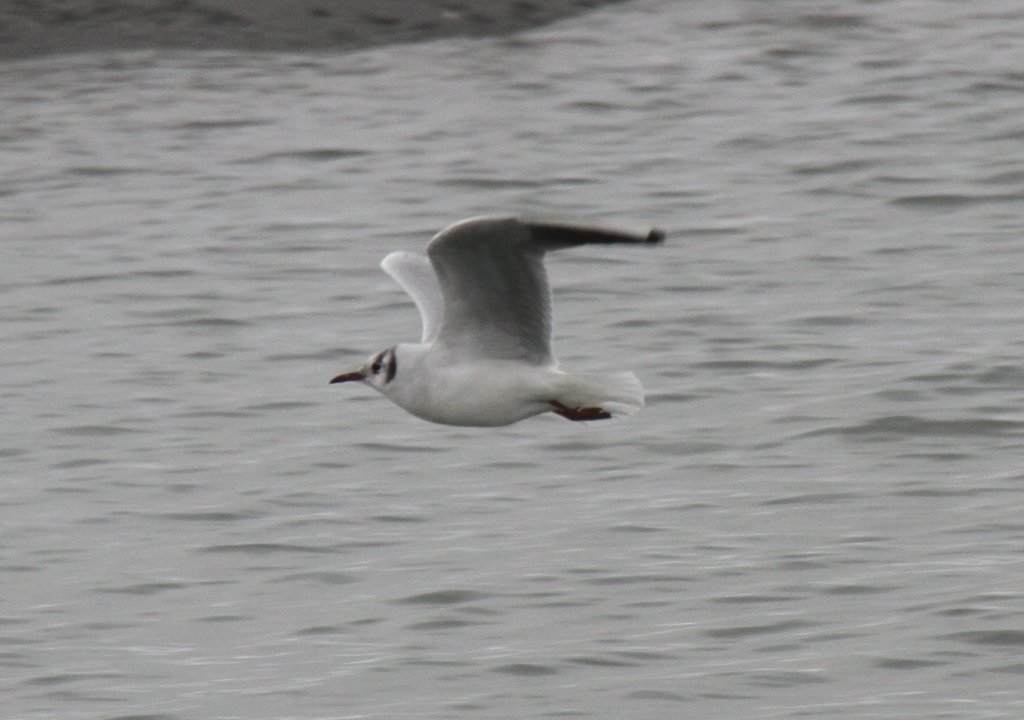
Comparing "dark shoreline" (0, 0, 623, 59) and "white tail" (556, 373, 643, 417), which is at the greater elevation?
"dark shoreline" (0, 0, 623, 59)

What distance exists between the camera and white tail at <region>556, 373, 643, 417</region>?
8172 mm

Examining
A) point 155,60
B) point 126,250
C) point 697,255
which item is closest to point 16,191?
point 126,250

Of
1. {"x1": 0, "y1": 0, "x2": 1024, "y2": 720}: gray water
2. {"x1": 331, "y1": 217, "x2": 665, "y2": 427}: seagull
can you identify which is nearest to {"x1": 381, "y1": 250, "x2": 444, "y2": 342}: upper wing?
{"x1": 331, "y1": 217, "x2": 665, "y2": 427}: seagull

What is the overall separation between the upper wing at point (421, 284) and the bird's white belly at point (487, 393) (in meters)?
0.71

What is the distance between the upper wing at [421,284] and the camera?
359 inches

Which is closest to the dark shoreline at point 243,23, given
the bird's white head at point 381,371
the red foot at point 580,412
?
the bird's white head at point 381,371

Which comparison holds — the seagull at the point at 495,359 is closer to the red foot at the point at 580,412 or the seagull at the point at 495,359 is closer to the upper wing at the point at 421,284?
the red foot at the point at 580,412

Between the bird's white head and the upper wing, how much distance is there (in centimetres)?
33

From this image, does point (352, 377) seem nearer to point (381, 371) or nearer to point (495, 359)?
point (381, 371)

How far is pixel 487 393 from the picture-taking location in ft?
26.9

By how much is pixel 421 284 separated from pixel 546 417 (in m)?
2.57

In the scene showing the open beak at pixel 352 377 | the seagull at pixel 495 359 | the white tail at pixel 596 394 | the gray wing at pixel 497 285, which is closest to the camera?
the gray wing at pixel 497 285

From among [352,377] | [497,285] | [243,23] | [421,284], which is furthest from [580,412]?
[243,23]

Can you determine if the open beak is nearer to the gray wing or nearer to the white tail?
the gray wing
